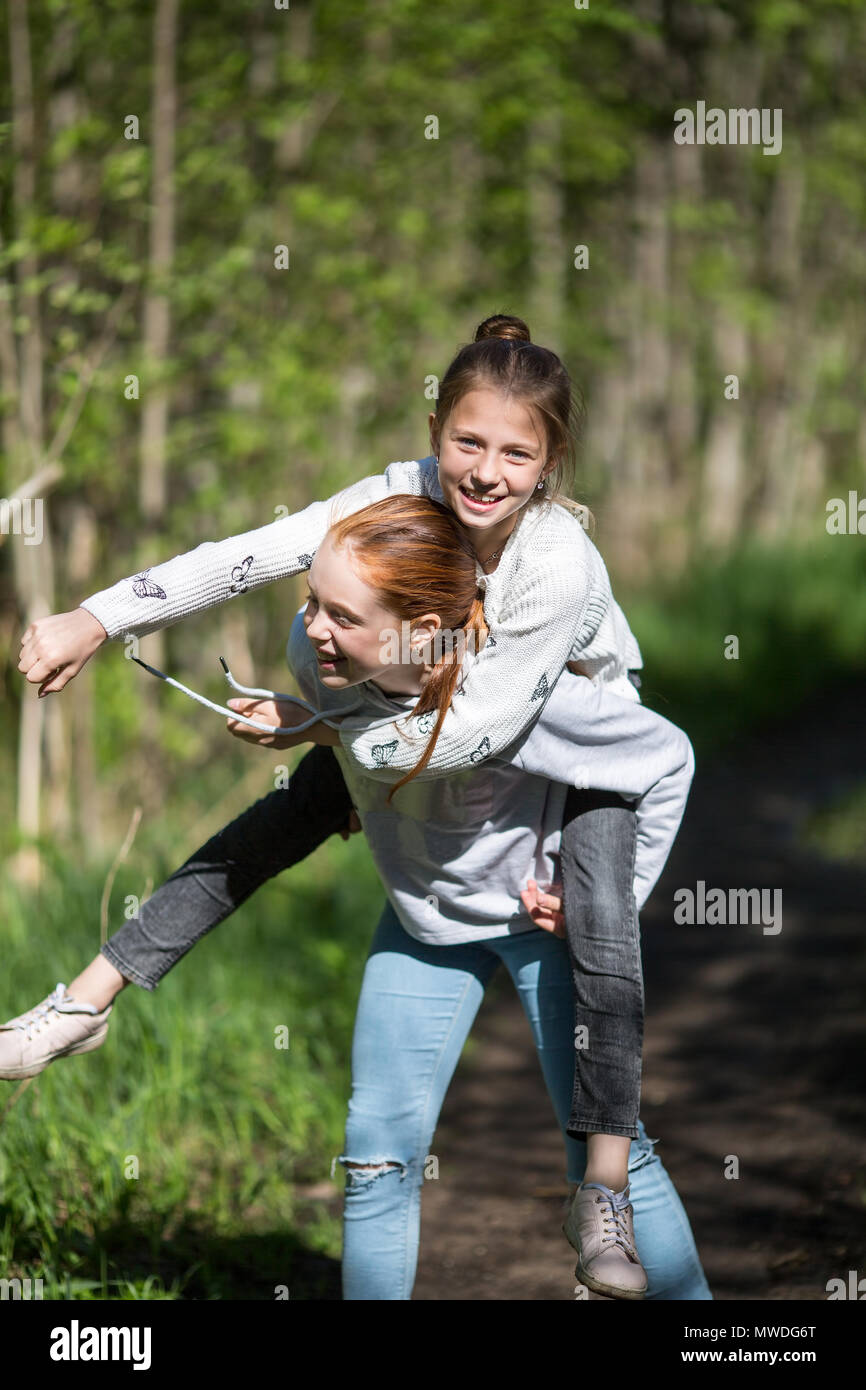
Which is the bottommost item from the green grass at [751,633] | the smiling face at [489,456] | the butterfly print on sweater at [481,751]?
the butterfly print on sweater at [481,751]

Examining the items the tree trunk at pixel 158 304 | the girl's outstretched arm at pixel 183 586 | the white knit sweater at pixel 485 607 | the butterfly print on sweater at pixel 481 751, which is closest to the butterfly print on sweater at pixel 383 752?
the white knit sweater at pixel 485 607

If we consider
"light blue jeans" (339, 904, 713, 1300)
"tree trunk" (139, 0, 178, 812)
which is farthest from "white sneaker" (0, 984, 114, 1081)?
"tree trunk" (139, 0, 178, 812)

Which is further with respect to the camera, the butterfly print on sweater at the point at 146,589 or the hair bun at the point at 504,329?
the hair bun at the point at 504,329

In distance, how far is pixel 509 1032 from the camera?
4.68 meters

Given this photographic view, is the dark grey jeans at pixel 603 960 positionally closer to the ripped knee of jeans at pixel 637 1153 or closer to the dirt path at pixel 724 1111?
the ripped knee of jeans at pixel 637 1153

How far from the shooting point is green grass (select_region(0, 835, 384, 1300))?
3.08 metres

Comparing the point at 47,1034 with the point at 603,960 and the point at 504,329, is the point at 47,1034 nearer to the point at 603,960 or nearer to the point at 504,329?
the point at 603,960

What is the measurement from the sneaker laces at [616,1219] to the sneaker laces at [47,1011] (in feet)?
2.81

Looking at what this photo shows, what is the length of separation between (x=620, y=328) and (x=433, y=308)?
6004 mm

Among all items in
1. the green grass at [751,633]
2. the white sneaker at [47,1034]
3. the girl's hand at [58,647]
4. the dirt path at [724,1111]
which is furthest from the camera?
the green grass at [751,633]

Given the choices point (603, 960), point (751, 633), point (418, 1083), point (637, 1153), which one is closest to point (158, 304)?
point (418, 1083)

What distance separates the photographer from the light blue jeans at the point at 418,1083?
232cm

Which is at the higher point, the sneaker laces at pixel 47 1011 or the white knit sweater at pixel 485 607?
the white knit sweater at pixel 485 607

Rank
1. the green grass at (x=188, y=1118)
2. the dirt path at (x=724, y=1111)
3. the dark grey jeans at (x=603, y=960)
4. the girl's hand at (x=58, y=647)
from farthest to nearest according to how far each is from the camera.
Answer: the dirt path at (x=724, y=1111), the green grass at (x=188, y=1118), the dark grey jeans at (x=603, y=960), the girl's hand at (x=58, y=647)
